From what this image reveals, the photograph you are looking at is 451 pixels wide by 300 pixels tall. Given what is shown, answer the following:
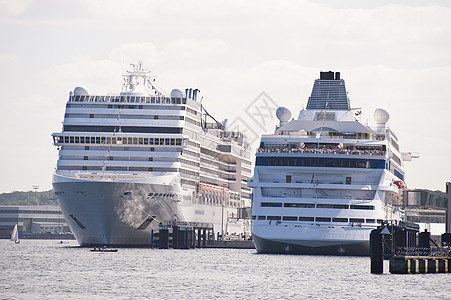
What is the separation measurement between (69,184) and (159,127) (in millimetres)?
13545

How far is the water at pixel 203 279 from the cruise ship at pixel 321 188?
2.81m

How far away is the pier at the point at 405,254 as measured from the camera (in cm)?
6612

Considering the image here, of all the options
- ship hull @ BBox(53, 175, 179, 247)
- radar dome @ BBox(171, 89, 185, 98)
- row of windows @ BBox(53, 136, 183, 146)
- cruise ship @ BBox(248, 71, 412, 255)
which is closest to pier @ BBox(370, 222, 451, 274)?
cruise ship @ BBox(248, 71, 412, 255)

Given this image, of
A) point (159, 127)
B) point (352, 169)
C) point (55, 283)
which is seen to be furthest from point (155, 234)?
point (55, 283)

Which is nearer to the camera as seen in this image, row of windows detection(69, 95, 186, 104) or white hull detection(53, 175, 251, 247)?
white hull detection(53, 175, 251, 247)

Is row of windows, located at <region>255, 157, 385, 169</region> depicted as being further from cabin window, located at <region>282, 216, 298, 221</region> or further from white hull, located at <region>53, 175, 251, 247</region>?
white hull, located at <region>53, 175, 251, 247</region>

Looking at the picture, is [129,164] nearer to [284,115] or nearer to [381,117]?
[284,115]

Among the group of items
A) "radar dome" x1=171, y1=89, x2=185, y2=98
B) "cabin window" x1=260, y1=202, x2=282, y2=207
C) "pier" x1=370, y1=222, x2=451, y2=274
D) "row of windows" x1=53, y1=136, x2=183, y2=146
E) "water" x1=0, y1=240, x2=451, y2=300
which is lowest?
"water" x1=0, y1=240, x2=451, y2=300

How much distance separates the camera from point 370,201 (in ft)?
275

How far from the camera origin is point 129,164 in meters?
99.7

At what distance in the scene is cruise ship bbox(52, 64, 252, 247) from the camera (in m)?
93.9

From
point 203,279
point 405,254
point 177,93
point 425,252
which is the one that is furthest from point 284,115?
point 203,279

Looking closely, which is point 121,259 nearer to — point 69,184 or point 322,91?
point 69,184

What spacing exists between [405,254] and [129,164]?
36.8m
